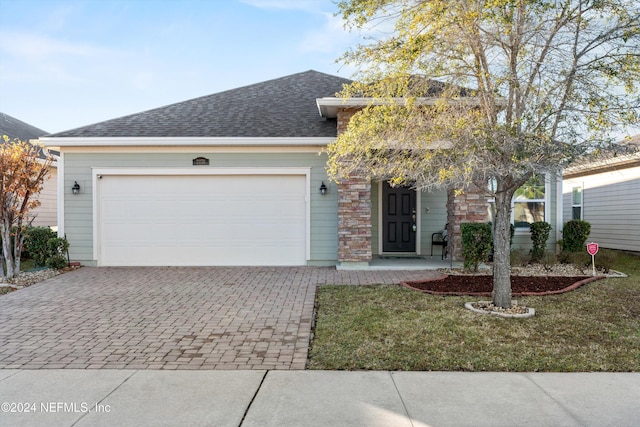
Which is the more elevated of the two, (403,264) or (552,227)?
(552,227)

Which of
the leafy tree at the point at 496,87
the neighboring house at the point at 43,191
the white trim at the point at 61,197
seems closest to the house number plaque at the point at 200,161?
the white trim at the point at 61,197

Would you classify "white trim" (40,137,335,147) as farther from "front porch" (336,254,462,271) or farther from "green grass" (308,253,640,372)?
"green grass" (308,253,640,372)

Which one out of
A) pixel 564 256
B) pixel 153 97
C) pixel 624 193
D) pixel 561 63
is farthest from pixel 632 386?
pixel 153 97

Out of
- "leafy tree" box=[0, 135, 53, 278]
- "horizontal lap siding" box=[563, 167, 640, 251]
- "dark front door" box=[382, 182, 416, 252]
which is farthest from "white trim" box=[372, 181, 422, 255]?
"leafy tree" box=[0, 135, 53, 278]

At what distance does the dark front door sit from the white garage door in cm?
248

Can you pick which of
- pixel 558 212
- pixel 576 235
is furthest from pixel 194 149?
pixel 576 235

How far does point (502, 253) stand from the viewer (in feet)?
19.3

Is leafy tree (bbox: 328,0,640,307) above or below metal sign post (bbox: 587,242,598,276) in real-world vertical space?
above

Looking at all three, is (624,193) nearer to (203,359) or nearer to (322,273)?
(322,273)

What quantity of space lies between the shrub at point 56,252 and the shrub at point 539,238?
11.1 metres

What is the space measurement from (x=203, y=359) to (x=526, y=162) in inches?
167

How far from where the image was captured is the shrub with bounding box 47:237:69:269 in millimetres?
9234

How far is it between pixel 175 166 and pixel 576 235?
9925mm

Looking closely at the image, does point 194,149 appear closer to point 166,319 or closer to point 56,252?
point 56,252
